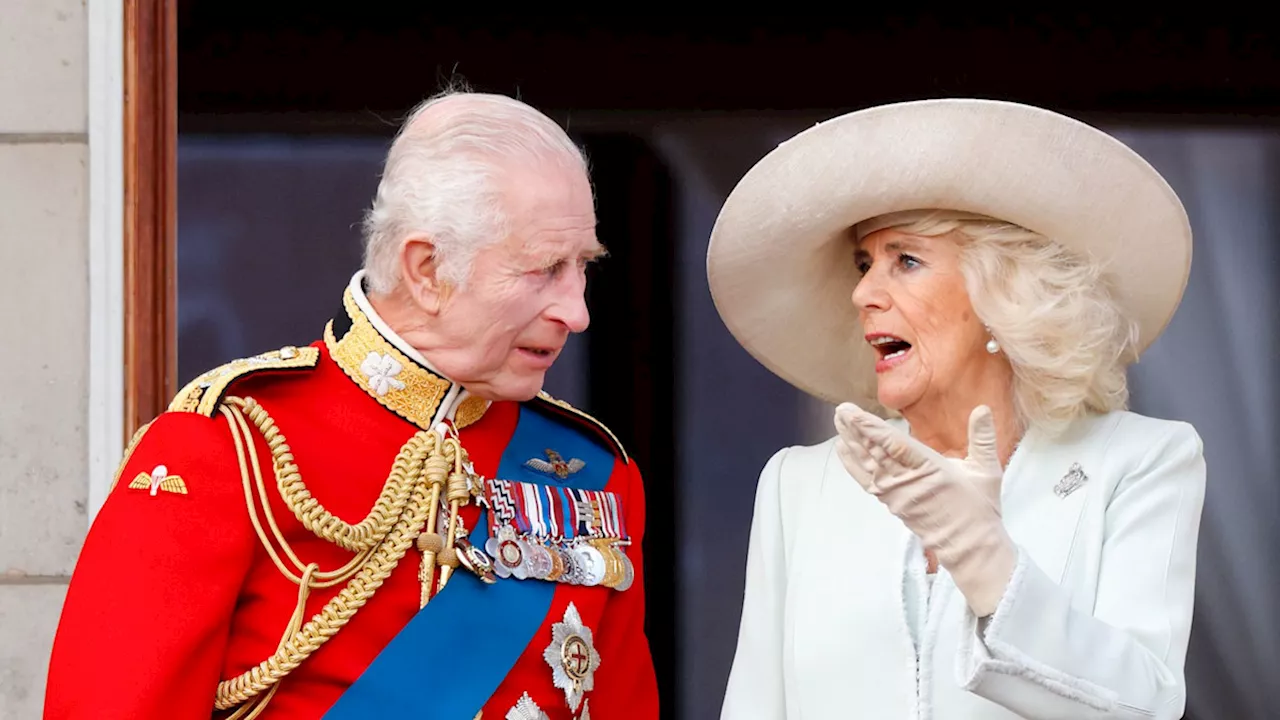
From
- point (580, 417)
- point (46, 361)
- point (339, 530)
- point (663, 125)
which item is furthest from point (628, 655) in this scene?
point (663, 125)

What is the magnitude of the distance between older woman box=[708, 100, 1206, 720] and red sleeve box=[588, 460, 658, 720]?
0.15 metres

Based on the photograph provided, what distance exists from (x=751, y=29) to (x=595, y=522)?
189 centimetres

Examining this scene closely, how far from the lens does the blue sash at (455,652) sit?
2.50 m

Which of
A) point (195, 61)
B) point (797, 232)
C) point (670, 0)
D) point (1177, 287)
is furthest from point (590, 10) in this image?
point (1177, 287)

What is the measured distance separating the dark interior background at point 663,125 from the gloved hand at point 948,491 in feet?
6.86

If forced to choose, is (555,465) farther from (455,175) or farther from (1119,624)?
(1119,624)

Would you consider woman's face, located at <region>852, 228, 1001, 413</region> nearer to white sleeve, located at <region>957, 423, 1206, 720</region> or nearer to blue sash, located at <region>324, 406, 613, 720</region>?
white sleeve, located at <region>957, 423, 1206, 720</region>

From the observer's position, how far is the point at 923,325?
2.66 meters

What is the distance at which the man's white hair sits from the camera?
2.60 meters

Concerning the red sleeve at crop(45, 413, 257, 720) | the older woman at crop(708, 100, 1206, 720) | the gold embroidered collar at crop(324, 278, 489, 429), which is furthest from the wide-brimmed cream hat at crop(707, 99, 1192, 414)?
the red sleeve at crop(45, 413, 257, 720)

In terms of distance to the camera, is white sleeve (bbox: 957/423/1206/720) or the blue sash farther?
the blue sash

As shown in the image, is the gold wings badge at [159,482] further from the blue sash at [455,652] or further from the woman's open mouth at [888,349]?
the woman's open mouth at [888,349]

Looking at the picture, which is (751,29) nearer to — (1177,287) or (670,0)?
(670,0)

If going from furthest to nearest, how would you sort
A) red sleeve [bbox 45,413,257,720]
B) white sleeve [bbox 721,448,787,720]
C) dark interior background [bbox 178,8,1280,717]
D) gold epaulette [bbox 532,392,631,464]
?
dark interior background [bbox 178,8,1280,717], gold epaulette [bbox 532,392,631,464], white sleeve [bbox 721,448,787,720], red sleeve [bbox 45,413,257,720]
